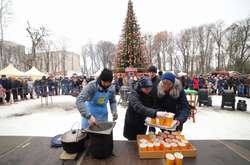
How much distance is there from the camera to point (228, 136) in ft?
15.2

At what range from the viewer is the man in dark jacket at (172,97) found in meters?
2.17

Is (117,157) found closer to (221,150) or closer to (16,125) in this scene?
(221,150)

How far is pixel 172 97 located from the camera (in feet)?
→ 7.37

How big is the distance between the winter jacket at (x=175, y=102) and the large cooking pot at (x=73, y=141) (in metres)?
1.02

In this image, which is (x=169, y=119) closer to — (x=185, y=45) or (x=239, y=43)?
(x=239, y=43)

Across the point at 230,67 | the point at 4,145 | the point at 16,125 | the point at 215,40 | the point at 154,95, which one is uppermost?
the point at 215,40

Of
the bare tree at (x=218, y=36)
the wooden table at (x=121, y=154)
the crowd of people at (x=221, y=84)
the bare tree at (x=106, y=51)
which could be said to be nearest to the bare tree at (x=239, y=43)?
the bare tree at (x=218, y=36)

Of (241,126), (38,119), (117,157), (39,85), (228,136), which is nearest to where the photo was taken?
(117,157)

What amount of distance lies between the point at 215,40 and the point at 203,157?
38.2m

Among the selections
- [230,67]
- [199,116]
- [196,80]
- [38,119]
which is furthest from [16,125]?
[230,67]

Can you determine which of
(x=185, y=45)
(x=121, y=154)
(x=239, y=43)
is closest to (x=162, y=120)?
(x=121, y=154)

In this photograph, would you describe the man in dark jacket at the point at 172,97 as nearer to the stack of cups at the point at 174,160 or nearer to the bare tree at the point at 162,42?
the stack of cups at the point at 174,160

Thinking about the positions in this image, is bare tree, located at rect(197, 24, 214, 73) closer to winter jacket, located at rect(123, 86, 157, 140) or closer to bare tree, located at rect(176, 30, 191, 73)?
bare tree, located at rect(176, 30, 191, 73)

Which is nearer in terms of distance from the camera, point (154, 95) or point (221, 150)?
point (221, 150)
